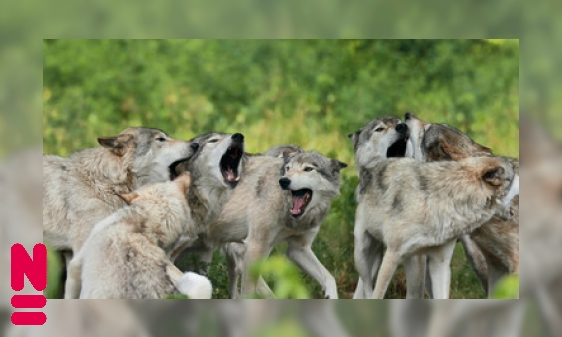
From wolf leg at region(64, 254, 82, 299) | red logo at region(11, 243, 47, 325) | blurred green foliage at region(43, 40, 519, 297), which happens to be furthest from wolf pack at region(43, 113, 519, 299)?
blurred green foliage at region(43, 40, 519, 297)

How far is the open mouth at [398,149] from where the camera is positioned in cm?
1053

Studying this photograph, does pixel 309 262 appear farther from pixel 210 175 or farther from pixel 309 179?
pixel 210 175

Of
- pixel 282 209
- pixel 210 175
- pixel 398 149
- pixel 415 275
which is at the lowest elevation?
pixel 415 275

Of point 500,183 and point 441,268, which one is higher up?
point 500,183

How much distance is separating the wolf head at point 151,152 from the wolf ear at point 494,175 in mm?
2662

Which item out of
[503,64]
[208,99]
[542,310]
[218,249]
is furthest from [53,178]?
[503,64]

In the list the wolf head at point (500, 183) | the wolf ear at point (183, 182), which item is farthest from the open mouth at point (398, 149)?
the wolf ear at point (183, 182)

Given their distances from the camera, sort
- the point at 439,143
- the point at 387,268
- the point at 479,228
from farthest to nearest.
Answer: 1. the point at 439,143
2. the point at 479,228
3. the point at 387,268

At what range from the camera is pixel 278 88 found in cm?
1502

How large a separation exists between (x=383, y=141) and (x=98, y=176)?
2748 millimetres

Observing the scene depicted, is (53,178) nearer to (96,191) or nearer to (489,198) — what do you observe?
(96,191)

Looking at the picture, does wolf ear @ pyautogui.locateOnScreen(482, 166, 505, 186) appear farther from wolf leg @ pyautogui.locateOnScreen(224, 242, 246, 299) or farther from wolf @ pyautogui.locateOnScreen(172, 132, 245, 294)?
wolf leg @ pyautogui.locateOnScreen(224, 242, 246, 299)

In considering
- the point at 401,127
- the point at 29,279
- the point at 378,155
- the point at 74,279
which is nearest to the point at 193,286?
the point at 74,279

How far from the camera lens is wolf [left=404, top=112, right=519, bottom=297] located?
9.75 metres
